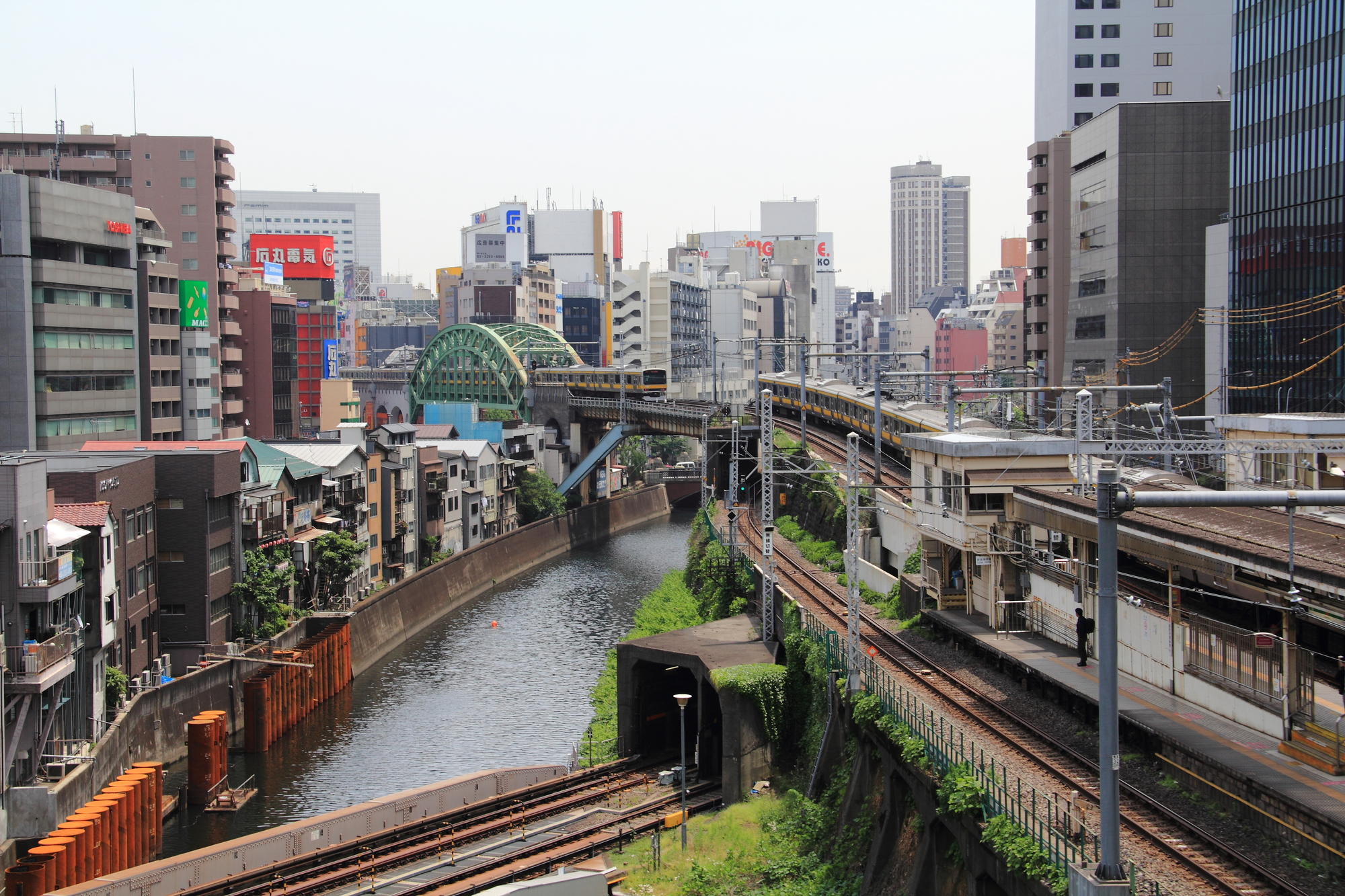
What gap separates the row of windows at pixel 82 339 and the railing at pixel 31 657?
21022 mm

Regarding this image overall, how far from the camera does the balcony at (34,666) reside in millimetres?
21859

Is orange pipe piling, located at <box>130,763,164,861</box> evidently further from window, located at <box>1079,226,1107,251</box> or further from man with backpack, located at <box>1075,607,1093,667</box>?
window, located at <box>1079,226,1107,251</box>

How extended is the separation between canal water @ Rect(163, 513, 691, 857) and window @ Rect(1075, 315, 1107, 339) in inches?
798

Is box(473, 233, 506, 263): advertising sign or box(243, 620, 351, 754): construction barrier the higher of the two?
box(473, 233, 506, 263): advertising sign

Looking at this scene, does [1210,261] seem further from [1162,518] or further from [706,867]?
[706,867]

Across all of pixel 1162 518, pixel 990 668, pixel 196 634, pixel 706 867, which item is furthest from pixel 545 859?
pixel 196 634

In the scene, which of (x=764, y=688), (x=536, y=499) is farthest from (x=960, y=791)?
(x=536, y=499)

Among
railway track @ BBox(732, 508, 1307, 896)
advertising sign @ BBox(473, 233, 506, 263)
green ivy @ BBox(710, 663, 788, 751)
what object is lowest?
green ivy @ BBox(710, 663, 788, 751)

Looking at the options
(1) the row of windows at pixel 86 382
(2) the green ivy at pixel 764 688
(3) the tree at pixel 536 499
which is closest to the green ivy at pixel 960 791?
(2) the green ivy at pixel 764 688

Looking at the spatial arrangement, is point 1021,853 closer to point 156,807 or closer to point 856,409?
point 156,807

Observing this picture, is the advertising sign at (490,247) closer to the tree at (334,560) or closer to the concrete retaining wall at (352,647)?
the concrete retaining wall at (352,647)

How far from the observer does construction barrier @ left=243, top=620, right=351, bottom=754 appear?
30.4m

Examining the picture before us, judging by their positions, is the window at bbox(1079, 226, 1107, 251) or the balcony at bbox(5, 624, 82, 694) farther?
the window at bbox(1079, 226, 1107, 251)

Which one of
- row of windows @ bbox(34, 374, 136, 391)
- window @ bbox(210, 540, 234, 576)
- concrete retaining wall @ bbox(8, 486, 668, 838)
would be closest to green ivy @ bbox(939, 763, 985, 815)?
concrete retaining wall @ bbox(8, 486, 668, 838)
